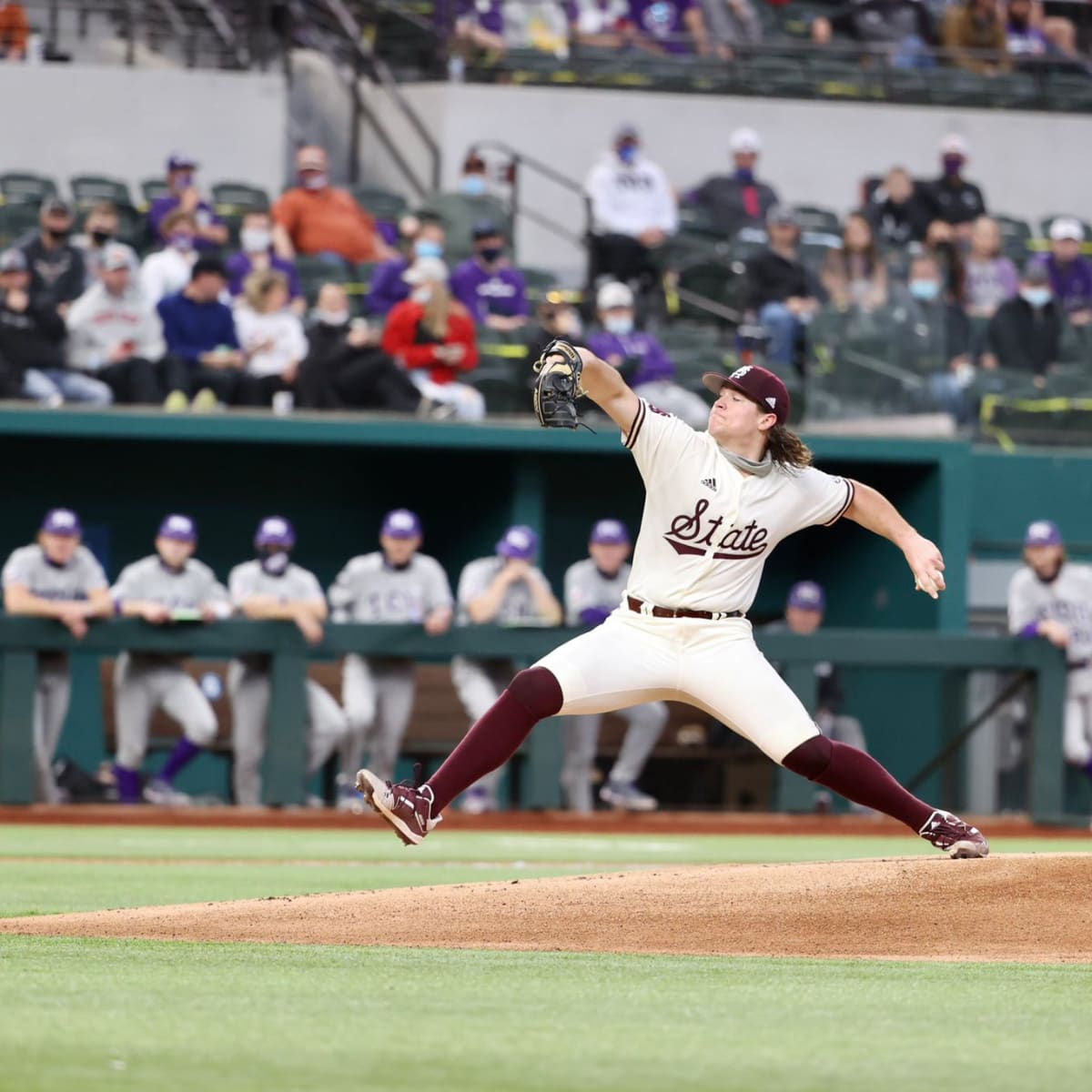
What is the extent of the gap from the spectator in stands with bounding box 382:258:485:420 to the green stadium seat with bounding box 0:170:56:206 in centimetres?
309

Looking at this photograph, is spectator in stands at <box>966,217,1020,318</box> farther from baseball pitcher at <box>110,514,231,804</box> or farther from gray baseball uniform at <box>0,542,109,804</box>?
gray baseball uniform at <box>0,542,109,804</box>

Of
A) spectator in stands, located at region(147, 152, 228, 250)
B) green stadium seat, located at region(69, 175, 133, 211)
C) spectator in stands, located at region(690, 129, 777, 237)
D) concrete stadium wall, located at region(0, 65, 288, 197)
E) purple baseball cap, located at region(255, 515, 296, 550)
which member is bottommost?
purple baseball cap, located at region(255, 515, 296, 550)

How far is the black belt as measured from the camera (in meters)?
6.64

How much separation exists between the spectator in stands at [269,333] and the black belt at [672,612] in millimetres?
7905

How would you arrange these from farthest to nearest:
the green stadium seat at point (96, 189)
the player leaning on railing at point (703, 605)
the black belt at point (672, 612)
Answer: the green stadium seat at point (96, 189) → the black belt at point (672, 612) → the player leaning on railing at point (703, 605)

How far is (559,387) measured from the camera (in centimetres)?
625

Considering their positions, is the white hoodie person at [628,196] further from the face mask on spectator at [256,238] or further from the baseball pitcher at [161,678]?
the baseball pitcher at [161,678]

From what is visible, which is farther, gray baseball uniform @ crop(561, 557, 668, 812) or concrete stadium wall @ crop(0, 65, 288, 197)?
concrete stadium wall @ crop(0, 65, 288, 197)

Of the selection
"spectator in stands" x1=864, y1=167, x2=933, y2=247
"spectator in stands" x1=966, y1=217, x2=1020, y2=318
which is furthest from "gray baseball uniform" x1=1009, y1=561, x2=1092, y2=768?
"spectator in stands" x1=864, y1=167, x2=933, y2=247

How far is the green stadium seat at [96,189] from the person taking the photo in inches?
651

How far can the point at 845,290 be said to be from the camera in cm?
1509

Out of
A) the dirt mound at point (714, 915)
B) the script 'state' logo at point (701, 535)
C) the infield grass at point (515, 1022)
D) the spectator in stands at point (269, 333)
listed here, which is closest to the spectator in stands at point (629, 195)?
the spectator in stands at point (269, 333)

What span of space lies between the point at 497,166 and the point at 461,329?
15.6 ft

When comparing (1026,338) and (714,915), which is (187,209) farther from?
→ (714,915)
